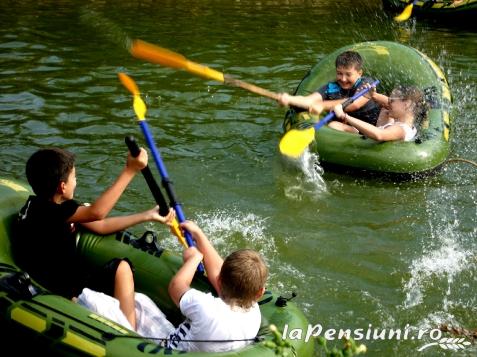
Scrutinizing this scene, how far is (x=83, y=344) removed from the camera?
10.5 feet

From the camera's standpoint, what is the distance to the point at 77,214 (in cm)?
371

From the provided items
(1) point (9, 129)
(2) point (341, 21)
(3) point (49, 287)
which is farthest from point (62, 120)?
(2) point (341, 21)

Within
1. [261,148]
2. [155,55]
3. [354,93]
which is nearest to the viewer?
[155,55]

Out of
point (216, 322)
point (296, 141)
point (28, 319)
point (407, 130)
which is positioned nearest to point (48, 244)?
point (28, 319)

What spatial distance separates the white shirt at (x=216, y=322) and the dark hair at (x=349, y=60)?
3537 mm

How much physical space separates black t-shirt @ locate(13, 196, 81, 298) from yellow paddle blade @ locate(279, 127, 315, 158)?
2471mm

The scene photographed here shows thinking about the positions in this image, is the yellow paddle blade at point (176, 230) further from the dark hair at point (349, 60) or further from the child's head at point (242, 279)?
the dark hair at point (349, 60)

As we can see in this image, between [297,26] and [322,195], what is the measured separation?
551 centimetres

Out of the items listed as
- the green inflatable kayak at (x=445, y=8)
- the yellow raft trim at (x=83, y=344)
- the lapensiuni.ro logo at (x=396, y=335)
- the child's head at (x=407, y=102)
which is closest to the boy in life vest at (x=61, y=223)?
the yellow raft trim at (x=83, y=344)

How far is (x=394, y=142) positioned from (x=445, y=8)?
6044mm

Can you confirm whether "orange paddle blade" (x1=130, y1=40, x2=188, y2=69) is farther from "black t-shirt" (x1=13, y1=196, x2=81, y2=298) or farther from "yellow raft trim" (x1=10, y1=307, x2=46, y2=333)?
"yellow raft trim" (x1=10, y1=307, x2=46, y2=333)

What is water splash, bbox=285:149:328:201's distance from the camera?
5809mm

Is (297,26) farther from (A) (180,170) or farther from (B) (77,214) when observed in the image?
(B) (77,214)

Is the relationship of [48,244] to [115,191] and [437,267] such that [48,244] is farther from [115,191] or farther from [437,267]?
[437,267]
